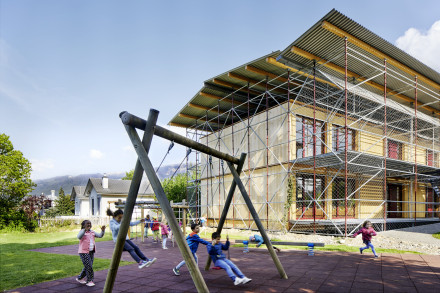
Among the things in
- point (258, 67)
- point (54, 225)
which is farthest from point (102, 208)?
point (258, 67)

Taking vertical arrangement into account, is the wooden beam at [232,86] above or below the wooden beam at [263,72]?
below

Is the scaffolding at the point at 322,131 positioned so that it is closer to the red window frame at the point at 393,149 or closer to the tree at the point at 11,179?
the red window frame at the point at 393,149

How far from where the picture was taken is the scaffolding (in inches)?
577

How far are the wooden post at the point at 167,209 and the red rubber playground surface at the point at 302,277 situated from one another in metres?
1.76

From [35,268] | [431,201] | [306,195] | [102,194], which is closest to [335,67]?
[306,195]

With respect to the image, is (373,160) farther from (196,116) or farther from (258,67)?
(196,116)

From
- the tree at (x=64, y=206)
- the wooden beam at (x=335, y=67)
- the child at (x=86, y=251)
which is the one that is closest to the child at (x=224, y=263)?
the child at (x=86, y=251)

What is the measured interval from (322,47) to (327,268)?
32.3 ft

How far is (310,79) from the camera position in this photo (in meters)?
17.5

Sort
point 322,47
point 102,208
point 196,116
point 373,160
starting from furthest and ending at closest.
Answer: point 102,208
point 196,116
point 373,160
point 322,47

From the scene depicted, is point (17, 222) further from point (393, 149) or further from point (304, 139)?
point (393, 149)

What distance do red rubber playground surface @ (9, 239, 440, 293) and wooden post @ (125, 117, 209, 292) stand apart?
5.78 ft

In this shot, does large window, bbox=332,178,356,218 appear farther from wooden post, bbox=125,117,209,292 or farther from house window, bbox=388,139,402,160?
wooden post, bbox=125,117,209,292

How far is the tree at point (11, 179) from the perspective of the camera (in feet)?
79.6
